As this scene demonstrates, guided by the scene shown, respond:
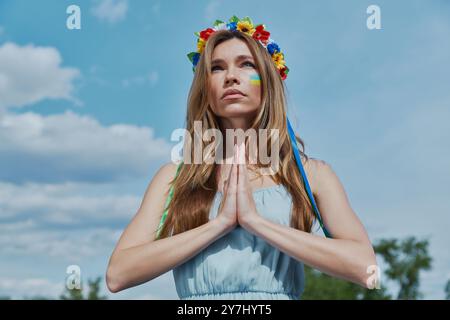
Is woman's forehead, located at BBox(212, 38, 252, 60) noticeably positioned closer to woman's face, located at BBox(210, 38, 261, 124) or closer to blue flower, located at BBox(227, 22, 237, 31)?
woman's face, located at BBox(210, 38, 261, 124)

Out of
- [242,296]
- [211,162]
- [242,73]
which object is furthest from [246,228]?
[242,73]

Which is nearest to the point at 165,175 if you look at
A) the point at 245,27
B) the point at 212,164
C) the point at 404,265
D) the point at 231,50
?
the point at 212,164

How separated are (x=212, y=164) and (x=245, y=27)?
0.89 meters

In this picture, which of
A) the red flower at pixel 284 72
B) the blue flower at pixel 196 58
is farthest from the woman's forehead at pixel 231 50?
the red flower at pixel 284 72

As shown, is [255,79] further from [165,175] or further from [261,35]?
[165,175]

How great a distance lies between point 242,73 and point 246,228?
0.88 m

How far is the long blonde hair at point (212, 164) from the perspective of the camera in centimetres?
309

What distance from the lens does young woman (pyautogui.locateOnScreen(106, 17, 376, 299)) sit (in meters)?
2.87

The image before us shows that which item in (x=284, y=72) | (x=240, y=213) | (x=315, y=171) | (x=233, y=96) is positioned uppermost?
(x=284, y=72)

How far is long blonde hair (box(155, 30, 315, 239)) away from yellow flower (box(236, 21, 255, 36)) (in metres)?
0.13

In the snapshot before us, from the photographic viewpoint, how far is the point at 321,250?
283cm

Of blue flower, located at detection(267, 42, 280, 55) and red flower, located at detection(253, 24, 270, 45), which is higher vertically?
red flower, located at detection(253, 24, 270, 45)

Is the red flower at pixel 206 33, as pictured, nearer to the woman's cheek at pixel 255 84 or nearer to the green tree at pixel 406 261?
the woman's cheek at pixel 255 84

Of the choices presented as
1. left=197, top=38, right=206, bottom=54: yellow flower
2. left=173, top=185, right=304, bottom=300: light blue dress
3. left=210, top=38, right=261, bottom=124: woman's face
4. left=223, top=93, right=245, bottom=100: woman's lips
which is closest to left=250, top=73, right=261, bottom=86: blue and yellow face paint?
left=210, top=38, right=261, bottom=124: woman's face
